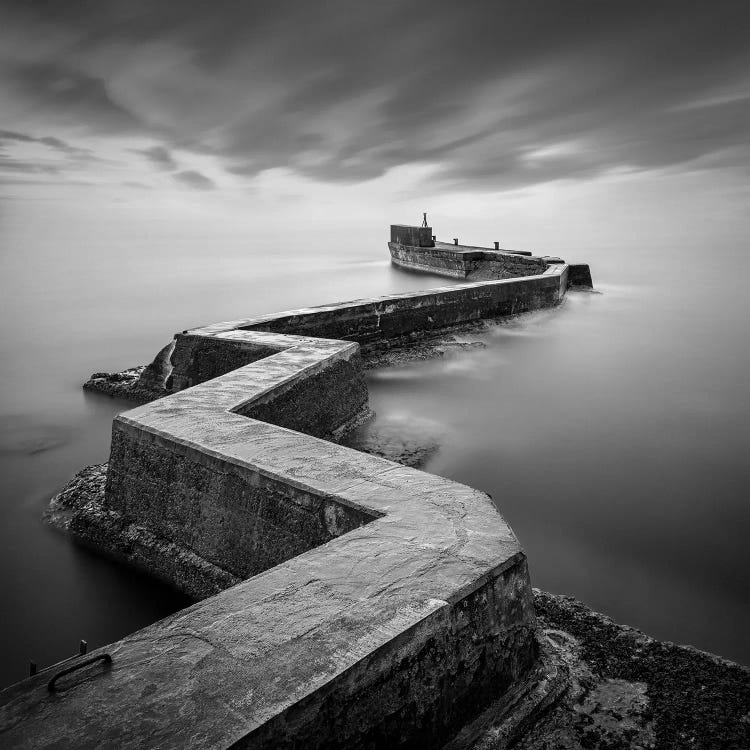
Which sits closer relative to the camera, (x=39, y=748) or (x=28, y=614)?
(x=39, y=748)

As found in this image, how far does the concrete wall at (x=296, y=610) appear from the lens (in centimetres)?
127

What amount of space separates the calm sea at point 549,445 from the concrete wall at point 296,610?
618 millimetres

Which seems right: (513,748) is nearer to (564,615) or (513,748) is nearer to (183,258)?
(564,615)


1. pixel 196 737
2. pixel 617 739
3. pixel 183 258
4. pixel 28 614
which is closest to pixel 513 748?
pixel 617 739

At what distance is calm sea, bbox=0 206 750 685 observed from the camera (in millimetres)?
2836

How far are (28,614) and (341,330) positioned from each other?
4.38 m

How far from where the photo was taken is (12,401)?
20.0ft

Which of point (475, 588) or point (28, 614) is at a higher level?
point (475, 588)

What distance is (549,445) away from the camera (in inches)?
178

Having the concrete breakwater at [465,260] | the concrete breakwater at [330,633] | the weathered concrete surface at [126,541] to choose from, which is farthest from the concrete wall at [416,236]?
the concrete breakwater at [330,633]

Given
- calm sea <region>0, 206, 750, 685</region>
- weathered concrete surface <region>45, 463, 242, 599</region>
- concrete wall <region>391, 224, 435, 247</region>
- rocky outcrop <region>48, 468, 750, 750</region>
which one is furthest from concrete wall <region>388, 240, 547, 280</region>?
rocky outcrop <region>48, 468, 750, 750</region>

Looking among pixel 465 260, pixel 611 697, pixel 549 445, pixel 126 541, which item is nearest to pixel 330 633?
pixel 611 697

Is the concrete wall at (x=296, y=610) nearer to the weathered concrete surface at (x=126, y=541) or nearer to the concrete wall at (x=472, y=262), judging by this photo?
the weathered concrete surface at (x=126, y=541)

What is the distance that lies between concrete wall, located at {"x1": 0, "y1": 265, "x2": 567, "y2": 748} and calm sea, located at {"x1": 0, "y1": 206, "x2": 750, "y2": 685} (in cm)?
62
